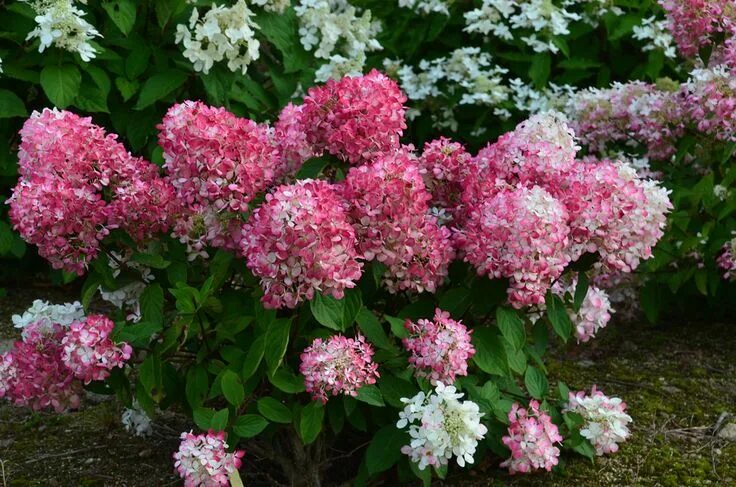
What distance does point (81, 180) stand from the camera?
6.97 feet

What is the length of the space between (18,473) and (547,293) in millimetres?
1552

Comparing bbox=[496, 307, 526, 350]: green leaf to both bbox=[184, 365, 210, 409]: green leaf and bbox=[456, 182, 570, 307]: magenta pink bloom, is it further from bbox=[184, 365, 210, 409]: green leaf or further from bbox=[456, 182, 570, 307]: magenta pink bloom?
bbox=[184, 365, 210, 409]: green leaf

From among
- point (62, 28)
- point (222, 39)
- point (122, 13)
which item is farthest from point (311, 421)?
point (122, 13)

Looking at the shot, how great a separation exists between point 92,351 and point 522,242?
96 centimetres

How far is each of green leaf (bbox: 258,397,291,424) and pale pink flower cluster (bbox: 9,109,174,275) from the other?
0.47 meters

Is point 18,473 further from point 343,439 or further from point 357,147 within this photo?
point 357,147

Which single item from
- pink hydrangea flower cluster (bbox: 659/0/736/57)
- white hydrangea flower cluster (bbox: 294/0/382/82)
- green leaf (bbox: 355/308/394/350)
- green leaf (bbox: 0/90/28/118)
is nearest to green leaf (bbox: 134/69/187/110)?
green leaf (bbox: 0/90/28/118)

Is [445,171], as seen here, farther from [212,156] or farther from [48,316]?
[48,316]

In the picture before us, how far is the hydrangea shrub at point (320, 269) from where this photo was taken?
78.4 inches

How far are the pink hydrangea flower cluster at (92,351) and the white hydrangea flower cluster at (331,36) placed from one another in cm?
211

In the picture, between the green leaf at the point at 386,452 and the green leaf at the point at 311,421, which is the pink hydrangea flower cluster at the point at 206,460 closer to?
the green leaf at the point at 311,421

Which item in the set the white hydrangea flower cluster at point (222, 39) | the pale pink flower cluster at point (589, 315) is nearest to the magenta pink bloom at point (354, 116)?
the pale pink flower cluster at point (589, 315)

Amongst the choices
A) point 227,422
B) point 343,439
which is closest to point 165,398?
point 227,422

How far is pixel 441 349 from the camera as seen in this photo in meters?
2.06
